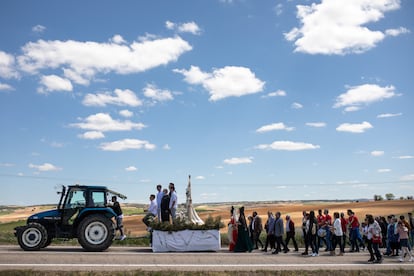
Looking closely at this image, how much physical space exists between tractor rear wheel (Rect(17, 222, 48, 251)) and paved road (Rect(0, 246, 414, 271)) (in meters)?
0.49

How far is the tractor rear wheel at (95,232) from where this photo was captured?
15.4 meters

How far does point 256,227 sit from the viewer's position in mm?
18484

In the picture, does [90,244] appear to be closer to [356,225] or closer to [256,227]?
[256,227]

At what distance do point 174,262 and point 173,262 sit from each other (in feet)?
0.11

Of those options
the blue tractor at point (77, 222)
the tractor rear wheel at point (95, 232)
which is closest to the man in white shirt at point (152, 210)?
the blue tractor at point (77, 222)

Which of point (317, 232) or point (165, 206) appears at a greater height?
point (165, 206)

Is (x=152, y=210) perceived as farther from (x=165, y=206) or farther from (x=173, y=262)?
(x=173, y=262)

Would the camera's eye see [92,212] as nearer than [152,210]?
Yes

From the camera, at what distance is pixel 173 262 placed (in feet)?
42.8

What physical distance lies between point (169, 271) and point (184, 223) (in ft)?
18.6

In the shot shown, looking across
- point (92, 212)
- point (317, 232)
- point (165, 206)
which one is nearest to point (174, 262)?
A: point (165, 206)

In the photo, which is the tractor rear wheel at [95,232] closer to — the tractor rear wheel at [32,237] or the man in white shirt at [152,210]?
the tractor rear wheel at [32,237]

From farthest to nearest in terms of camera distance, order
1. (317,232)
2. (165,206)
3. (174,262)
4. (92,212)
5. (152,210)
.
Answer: (152,210)
(165,206)
(317,232)
(92,212)
(174,262)

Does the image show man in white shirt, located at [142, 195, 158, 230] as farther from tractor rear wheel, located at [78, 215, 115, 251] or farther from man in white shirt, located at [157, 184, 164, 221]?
tractor rear wheel, located at [78, 215, 115, 251]
